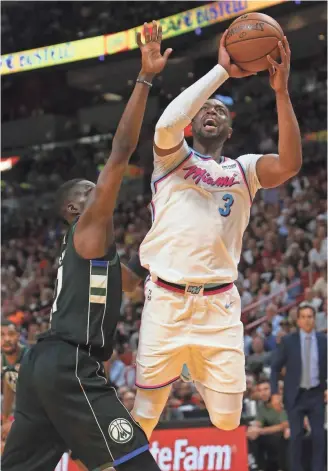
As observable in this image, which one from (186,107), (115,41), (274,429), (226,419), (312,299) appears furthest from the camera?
(115,41)

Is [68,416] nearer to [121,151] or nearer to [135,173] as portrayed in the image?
[121,151]

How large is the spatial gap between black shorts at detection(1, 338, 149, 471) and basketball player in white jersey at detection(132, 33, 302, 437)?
63 cm

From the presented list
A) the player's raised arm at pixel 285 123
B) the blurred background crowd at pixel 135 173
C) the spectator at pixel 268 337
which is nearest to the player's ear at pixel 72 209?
the player's raised arm at pixel 285 123

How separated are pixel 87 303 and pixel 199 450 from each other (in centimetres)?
298

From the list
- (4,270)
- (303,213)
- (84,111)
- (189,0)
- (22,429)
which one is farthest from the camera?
(84,111)

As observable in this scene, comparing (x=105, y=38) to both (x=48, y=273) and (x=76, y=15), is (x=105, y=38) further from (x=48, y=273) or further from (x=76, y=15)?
(x=48, y=273)

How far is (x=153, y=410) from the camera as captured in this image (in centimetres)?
441

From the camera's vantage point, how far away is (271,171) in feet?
15.0

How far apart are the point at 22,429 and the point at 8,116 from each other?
19.2 m

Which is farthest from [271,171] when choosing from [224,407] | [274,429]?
[274,429]

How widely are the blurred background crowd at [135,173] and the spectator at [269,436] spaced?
0.02 metres

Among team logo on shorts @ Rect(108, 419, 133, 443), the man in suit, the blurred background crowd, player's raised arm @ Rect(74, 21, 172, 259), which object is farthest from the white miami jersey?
the man in suit

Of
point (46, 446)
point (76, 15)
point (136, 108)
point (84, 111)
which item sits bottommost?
point (46, 446)

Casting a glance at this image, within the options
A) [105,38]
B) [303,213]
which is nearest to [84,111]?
[105,38]
